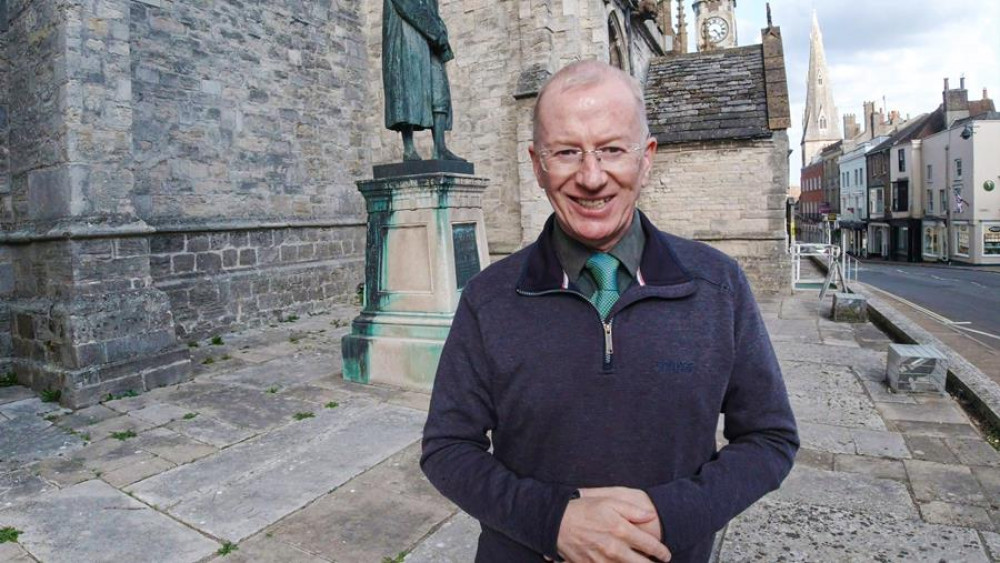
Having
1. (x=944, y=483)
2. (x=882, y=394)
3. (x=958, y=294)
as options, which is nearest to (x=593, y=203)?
(x=944, y=483)

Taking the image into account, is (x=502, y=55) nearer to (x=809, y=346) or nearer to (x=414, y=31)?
(x=414, y=31)

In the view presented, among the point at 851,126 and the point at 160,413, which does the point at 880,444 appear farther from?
the point at 851,126

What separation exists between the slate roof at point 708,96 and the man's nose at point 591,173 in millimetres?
12747

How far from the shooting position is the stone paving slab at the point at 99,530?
2.96 meters

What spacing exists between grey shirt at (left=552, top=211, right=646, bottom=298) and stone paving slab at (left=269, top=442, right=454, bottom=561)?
2.07 metres

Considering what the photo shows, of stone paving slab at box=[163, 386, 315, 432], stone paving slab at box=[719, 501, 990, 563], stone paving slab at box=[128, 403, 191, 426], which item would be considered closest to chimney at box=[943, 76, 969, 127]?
stone paving slab at box=[719, 501, 990, 563]

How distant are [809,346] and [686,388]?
7.12 meters

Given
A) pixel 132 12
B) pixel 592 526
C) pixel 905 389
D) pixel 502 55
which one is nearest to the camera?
pixel 592 526

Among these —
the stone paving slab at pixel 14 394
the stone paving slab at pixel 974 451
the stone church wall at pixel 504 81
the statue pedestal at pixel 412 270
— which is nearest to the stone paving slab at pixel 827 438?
the stone paving slab at pixel 974 451

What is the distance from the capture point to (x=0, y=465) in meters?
4.12

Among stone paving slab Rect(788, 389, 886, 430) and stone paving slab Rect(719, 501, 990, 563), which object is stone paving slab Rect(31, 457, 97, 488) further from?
stone paving slab Rect(788, 389, 886, 430)

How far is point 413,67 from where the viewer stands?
5805 mm

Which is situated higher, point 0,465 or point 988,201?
point 988,201

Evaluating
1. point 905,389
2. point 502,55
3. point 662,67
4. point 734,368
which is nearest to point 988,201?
point 662,67
